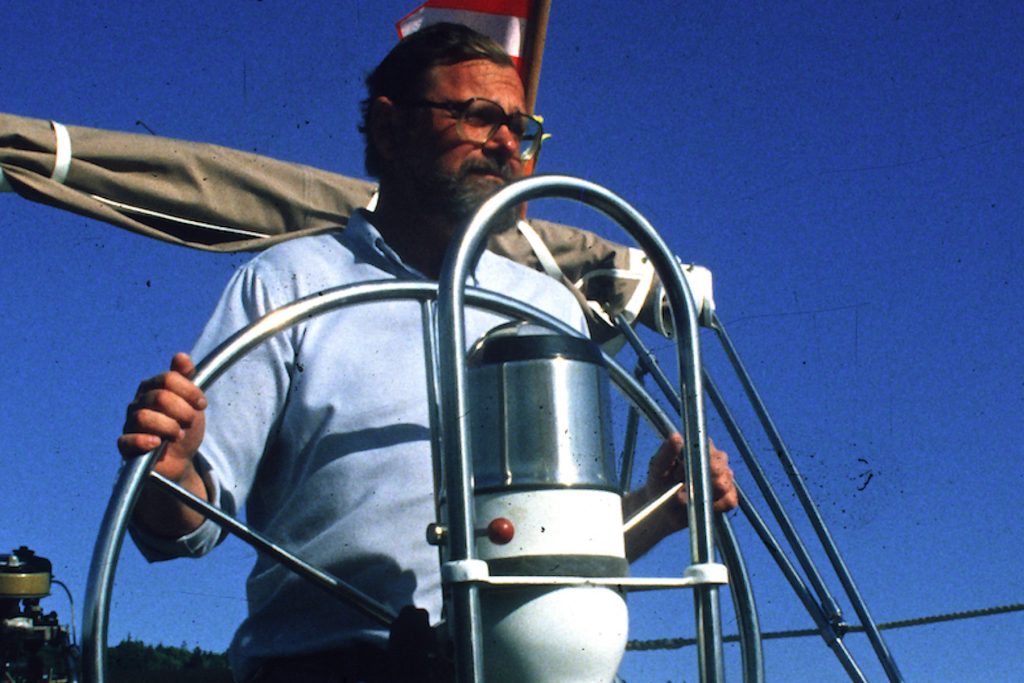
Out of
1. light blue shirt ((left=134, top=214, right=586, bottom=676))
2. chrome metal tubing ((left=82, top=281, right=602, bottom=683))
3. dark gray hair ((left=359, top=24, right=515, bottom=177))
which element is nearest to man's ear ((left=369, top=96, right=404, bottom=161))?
dark gray hair ((left=359, top=24, right=515, bottom=177))

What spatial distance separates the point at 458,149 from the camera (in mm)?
2043

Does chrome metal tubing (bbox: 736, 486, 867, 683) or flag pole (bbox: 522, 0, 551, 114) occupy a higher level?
flag pole (bbox: 522, 0, 551, 114)

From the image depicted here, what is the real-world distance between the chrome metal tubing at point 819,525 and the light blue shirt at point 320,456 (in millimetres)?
1044

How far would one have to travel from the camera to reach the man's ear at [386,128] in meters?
2.22

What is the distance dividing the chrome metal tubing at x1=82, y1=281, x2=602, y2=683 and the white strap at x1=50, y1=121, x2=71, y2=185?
1.30 meters

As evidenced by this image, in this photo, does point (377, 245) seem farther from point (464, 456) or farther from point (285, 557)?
point (464, 456)

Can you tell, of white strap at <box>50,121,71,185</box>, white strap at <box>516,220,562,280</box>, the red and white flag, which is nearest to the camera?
white strap at <box>50,121,71,185</box>

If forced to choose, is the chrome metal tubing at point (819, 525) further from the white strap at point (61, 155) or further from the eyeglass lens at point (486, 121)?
the white strap at point (61, 155)

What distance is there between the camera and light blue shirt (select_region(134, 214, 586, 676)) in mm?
1575

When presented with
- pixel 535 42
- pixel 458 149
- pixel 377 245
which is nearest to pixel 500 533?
pixel 377 245

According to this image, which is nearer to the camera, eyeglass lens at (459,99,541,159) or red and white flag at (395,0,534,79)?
eyeglass lens at (459,99,541,159)

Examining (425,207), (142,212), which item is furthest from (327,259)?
(142,212)

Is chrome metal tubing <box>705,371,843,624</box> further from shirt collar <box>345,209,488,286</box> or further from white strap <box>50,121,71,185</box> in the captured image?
white strap <box>50,121,71,185</box>

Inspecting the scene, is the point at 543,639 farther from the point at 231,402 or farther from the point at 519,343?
the point at 231,402
